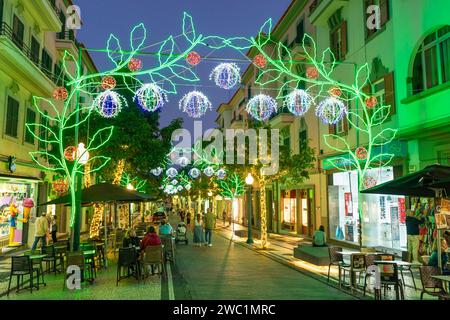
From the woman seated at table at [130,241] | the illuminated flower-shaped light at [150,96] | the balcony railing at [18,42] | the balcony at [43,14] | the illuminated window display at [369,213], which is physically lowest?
the woman seated at table at [130,241]

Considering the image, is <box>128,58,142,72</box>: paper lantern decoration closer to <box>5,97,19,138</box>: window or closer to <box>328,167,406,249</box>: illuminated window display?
<box>328,167,406,249</box>: illuminated window display

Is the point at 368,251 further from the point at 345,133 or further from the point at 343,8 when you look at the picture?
the point at 343,8

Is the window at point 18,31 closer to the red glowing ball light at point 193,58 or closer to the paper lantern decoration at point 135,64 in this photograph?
the paper lantern decoration at point 135,64

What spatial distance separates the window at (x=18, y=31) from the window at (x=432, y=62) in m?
16.6

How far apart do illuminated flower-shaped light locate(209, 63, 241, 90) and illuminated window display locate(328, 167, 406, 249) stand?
23.0 feet

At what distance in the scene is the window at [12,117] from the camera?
18.4 m

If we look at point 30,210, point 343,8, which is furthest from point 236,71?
point 30,210

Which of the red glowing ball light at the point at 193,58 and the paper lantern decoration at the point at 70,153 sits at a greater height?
the red glowing ball light at the point at 193,58

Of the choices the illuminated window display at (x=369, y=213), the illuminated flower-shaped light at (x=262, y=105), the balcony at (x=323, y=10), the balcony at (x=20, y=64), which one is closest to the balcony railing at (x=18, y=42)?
the balcony at (x=20, y=64)

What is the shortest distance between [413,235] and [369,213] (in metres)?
4.59

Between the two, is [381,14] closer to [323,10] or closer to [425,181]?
[323,10]

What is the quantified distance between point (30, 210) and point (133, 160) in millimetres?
6945

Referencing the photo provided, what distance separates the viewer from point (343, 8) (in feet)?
68.7

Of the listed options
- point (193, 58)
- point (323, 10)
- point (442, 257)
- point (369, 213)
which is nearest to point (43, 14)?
point (193, 58)
